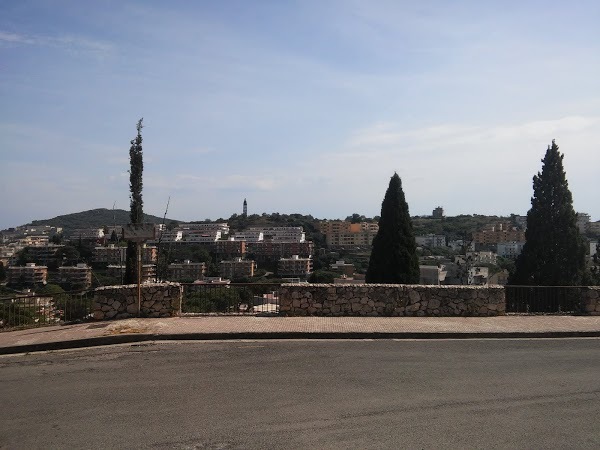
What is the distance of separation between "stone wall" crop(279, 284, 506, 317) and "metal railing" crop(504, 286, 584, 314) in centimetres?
140

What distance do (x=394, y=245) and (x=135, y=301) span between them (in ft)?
41.9

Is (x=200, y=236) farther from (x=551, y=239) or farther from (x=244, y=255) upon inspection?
(x=551, y=239)

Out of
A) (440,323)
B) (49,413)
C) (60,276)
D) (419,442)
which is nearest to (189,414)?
(49,413)

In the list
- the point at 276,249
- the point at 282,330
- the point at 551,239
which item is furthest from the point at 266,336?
the point at 276,249

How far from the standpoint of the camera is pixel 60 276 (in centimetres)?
3177

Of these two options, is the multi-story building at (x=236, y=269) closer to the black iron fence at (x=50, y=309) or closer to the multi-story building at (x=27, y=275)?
the multi-story building at (x=27, y=275)

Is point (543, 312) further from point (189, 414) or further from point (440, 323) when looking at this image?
point (189, 414)

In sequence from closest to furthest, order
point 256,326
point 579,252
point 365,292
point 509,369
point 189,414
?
1. point 189,414
2. point 509,369
3. point 256,326
4. point 365,292
5. point 579,252

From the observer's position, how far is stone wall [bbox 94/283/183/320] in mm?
13188

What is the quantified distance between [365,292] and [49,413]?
29.0 ft

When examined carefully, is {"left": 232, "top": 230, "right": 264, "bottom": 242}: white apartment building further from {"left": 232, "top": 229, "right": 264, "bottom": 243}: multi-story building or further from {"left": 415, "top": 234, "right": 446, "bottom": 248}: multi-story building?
{"left": 415, "top": 234, "right": 446, "bottom": 248}: multi-story building

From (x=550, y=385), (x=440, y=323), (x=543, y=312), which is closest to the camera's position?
(x=550, y=385)

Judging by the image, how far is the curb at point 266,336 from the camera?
10.9 meters

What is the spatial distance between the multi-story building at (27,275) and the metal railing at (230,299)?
1911 cm
